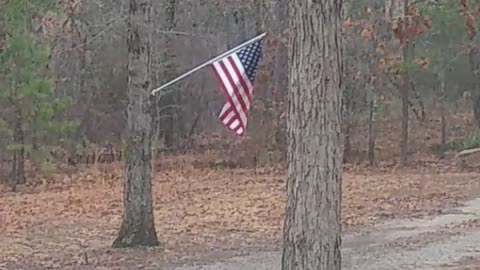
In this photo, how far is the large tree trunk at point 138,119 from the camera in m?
11.9

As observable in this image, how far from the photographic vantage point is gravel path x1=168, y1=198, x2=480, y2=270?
36.3 ft

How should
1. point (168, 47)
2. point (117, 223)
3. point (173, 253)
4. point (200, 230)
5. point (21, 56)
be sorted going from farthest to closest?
point (168, 47), point (21, 56), point (117, 223), point (200, 230), point (173, 253)

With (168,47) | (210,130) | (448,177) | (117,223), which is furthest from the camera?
(210,130)

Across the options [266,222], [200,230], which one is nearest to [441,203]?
[266,222]

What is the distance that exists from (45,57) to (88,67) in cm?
798

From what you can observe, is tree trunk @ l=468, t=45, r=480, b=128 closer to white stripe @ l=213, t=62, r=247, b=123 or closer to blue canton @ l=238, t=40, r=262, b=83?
blue canton @ l=238, t=40, r=262, b=83

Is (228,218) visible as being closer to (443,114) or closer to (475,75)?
(475,75)

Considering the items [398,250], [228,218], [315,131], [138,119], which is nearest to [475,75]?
[228,218]

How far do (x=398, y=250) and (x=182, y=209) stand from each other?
22.0 ft

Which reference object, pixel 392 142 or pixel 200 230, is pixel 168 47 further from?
pixel 200 230

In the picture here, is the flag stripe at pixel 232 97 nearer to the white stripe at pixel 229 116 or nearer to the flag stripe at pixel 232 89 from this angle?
the flag stripe at pixel 232 89

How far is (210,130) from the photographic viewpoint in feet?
97.9

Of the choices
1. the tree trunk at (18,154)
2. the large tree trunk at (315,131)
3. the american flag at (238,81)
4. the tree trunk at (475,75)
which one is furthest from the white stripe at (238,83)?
the tree trunk at (475,75)

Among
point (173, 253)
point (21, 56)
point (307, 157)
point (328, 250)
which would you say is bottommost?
point (173, 253)
